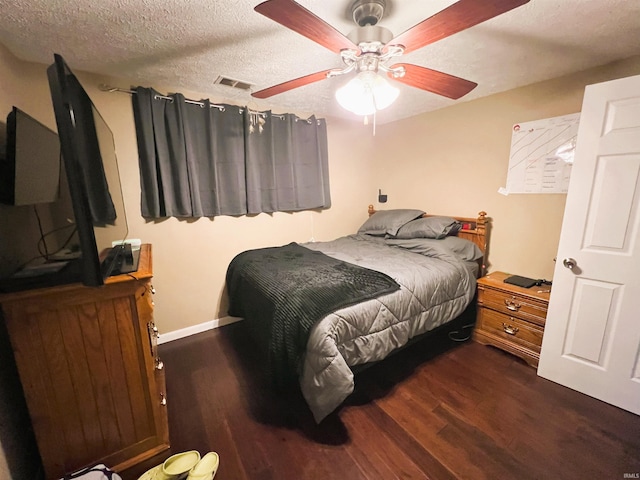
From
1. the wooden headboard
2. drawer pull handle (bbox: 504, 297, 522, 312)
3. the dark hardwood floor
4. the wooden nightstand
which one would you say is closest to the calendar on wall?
the wooden headboard

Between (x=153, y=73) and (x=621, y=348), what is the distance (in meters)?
3.79

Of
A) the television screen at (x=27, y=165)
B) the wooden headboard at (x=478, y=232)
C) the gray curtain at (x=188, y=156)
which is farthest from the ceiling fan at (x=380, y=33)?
the wooden headboard at (x=478, y=232)

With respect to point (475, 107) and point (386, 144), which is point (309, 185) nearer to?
point (386, 144)

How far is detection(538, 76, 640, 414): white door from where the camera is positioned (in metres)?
1.60

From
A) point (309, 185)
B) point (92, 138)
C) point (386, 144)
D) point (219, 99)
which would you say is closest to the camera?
point (92, 138)

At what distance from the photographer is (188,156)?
96.7 inches

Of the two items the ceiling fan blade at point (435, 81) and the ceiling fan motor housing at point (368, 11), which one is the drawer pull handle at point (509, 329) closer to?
the ceiling fan blade at point (435, 81)

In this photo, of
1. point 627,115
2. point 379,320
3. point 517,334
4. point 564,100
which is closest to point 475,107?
point 564,100

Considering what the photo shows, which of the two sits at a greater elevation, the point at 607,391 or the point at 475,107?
the point at 475,107

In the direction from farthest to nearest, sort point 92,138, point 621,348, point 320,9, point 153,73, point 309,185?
point 309,185 → point 153,73 → point 621,348 → point 320,9 → point 92,138

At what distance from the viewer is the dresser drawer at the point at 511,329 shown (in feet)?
6.89

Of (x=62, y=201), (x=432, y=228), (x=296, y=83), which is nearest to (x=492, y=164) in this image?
(x=432, y=228)

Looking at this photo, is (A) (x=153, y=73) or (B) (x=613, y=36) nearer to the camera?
(B) (x=613, y=36)

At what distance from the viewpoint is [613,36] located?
1602 mm
